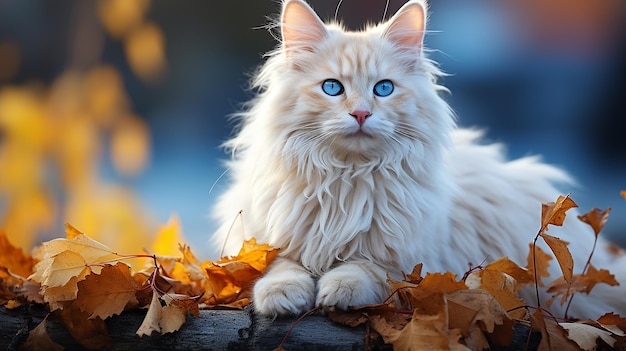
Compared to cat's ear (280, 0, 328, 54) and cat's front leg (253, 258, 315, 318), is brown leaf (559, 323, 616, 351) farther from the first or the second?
cat's ear (280, 0, 328, 54)

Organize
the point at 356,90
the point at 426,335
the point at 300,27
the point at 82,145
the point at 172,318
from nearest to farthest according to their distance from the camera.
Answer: the point at 426,335 < the point at 172,318 < the point at 356,90 < the point at 300,27 < the point at 82,145

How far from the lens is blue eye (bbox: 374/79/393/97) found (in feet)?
4.94

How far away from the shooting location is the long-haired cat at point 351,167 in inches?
56.7

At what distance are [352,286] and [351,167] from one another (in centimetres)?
34

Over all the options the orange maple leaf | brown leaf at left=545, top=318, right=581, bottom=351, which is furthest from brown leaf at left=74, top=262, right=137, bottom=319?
brown leaf at left=545, top=318, right=581, bottom=351

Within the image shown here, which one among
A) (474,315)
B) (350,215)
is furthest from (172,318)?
(474,315)

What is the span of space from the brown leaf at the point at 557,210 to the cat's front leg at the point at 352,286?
A: 0.37m

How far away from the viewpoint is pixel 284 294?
4.16ft

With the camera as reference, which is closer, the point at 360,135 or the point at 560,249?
the point at 560,249

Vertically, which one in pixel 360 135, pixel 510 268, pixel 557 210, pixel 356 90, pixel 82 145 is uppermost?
pixel 82 145

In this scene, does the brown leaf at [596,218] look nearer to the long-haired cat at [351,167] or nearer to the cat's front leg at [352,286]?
the long-haired cat at [351,167]

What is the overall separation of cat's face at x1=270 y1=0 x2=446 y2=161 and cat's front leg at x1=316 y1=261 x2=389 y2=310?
0.28m

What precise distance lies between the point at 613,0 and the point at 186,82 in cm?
198

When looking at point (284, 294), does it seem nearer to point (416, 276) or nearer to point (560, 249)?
point (416, 276)
